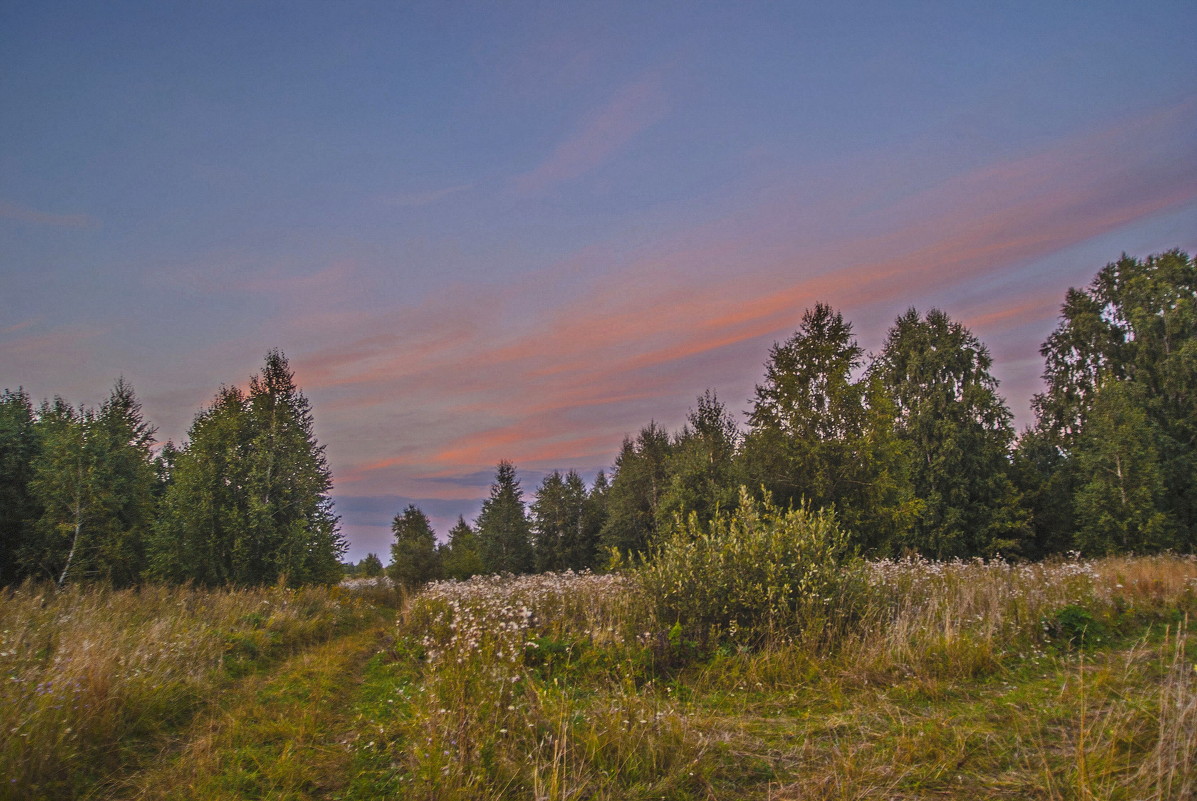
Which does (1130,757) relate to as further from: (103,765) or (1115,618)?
(103,765)

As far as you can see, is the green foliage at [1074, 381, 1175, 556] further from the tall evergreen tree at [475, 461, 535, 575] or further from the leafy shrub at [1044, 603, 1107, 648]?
the tall evergreen tree at [475, 461, 535, 575]

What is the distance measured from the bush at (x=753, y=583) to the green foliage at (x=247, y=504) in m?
15.8

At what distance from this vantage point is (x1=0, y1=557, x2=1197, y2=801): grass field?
384cm

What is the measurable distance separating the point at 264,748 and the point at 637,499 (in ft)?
106

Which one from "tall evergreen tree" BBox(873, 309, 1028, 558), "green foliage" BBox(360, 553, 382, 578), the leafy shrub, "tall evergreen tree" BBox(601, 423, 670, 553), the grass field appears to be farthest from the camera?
"green foliage" BBox(360, 553, 382, 578)

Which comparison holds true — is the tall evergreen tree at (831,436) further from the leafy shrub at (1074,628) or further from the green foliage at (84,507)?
the green foliage at (84,507)

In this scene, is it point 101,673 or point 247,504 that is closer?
point 101,673

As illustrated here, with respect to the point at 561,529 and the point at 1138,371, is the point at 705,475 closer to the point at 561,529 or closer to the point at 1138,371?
the point at 561,529

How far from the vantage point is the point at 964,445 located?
A: 91.1 ft

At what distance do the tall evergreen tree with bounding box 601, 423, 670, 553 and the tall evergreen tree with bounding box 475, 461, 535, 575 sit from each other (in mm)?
7025

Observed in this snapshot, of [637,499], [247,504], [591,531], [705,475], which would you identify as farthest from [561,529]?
[247,504]

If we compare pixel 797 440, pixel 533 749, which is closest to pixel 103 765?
pixel 533 749

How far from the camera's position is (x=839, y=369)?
18.4m

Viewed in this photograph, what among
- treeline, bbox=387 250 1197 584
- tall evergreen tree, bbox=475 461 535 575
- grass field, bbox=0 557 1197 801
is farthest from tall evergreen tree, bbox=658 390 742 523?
tall evergreen tree, bbox=475 461 535 575
